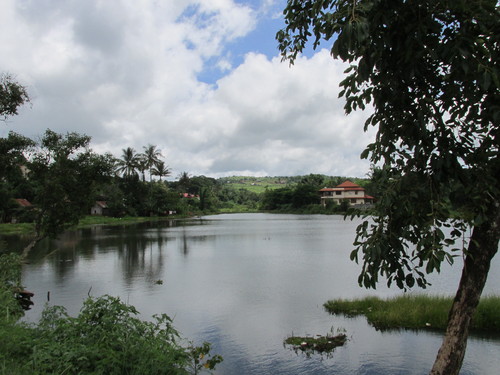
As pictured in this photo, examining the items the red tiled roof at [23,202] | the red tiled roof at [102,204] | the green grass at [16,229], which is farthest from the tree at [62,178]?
the red tiled roof at [102,204]

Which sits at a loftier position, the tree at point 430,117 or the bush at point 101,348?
the tree at point 430,117

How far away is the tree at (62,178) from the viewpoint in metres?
16.4

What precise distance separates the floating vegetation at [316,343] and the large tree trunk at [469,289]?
260 inches

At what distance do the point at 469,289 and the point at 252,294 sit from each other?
13.4 m

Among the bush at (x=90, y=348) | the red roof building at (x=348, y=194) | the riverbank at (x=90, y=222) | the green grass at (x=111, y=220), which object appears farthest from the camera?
the red roof building at (x=348, y=194)

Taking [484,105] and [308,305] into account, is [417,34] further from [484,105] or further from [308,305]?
[308,305]

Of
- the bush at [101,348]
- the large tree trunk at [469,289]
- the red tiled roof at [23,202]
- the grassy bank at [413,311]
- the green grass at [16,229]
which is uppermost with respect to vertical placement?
the red tiled roof at [23,202]

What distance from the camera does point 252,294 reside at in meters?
16.5

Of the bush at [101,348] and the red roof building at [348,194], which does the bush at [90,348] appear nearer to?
the bush at [101,348]

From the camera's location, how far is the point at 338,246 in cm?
3177

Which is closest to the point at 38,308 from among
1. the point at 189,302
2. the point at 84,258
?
the point at 189,302

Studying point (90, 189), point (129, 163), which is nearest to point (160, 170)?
point (129, 163)

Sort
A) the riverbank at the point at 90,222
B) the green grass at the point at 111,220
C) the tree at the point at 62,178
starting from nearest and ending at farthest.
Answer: the tree at the point at 62,178, the riverbank at the point at 90,222, the green grass at the point at 111,220

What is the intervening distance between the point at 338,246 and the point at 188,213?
6955 cm
